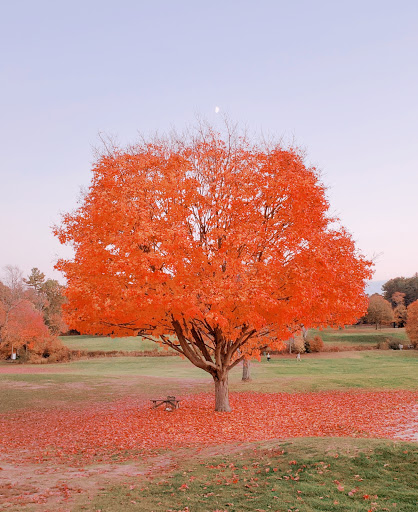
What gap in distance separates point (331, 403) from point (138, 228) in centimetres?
1547

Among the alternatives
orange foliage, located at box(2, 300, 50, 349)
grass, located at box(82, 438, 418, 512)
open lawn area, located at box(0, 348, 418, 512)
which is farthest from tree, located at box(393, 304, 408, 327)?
grass, located at box(82, 438, 418, 512)

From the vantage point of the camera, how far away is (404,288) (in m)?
124

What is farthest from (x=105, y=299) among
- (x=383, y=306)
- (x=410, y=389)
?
(x=383, y=306)

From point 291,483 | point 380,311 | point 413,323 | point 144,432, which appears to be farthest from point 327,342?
point 291,483

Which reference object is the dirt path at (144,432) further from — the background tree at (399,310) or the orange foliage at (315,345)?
the background tree at (399,310)

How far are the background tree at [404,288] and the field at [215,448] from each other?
9556 cm

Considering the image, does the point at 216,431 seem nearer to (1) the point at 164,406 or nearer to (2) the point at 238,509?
(1) the point at 164,406

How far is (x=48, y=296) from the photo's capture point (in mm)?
95125

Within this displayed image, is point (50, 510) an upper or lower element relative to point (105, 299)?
lower

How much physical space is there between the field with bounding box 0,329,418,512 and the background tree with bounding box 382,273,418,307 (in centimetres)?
9556

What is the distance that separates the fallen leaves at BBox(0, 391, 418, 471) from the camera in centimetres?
1623

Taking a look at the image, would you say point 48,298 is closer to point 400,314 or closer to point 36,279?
point 36,279

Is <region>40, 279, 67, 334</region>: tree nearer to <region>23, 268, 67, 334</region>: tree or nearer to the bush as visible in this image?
<region>23, 268, 67, 334</region>: tree

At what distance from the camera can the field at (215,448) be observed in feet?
30.5
